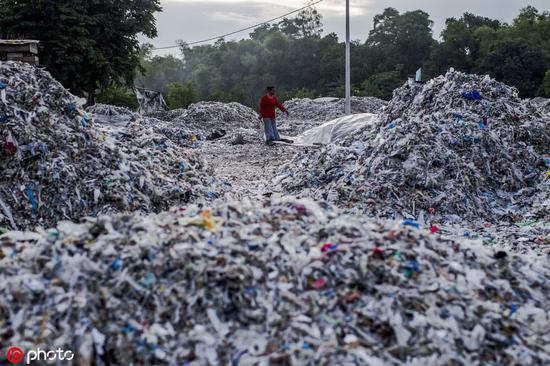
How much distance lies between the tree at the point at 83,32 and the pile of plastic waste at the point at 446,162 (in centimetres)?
1394

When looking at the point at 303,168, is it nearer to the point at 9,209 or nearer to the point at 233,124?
the point at 9,209

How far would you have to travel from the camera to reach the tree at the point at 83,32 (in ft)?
68.4

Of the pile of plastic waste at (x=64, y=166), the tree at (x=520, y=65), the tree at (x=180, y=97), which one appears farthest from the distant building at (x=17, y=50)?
the tree at (x=520, y=65)

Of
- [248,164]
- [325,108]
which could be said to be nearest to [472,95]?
[248,164]

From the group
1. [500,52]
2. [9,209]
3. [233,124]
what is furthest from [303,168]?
[500,52]

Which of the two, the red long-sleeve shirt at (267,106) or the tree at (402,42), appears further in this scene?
the tree at (402,42)

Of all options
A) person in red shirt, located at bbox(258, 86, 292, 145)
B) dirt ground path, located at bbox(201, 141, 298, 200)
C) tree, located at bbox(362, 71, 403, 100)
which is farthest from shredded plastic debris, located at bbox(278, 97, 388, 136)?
tree, located at bbox(362, 71, 403, 100)

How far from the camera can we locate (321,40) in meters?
45.3

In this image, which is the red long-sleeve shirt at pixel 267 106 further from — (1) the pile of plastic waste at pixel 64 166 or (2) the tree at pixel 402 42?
(2) the tree at pixel 402 42

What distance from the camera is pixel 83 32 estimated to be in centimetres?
2111

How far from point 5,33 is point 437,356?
21.8 meters

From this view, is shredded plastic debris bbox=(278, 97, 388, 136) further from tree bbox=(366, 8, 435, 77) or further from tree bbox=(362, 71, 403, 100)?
tree bbox=(366, 8, 435, 77)

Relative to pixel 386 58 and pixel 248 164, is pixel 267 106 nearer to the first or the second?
pixel 248 164

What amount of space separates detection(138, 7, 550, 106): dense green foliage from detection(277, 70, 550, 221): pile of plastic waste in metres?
23.0
